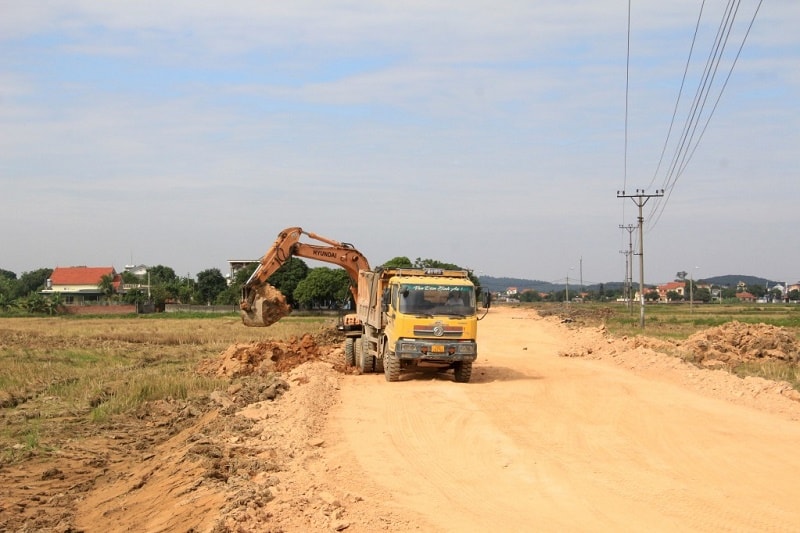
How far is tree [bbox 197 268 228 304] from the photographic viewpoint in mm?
126688

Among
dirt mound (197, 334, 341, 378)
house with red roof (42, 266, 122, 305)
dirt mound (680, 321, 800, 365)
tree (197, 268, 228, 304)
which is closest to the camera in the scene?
dirt mound (197, 334, 341, 378)

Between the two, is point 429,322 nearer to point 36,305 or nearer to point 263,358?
point 263,358

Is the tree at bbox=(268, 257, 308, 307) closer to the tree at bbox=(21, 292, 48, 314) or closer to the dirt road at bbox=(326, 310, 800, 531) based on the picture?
the tree at bbox=(21, 292, 48, 314)

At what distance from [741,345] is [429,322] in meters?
16.7

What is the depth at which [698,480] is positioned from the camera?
11453mm

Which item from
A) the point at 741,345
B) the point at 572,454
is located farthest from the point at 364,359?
the point at 741,345

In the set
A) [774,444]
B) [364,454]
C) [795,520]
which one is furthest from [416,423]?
[795,520]

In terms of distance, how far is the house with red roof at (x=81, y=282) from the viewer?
14562cm

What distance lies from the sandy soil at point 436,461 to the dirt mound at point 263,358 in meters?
5.58

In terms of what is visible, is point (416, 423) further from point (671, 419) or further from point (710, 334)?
point (710, 334)

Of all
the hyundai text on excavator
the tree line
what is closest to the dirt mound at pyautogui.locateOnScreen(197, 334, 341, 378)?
the hyundai text on excavator

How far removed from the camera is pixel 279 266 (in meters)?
27.8

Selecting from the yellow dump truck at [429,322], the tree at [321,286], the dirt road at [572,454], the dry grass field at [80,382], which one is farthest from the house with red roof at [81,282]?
the dirt road at [572,454]

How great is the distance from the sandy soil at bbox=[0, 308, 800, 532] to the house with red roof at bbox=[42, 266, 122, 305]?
132321 millimetres
